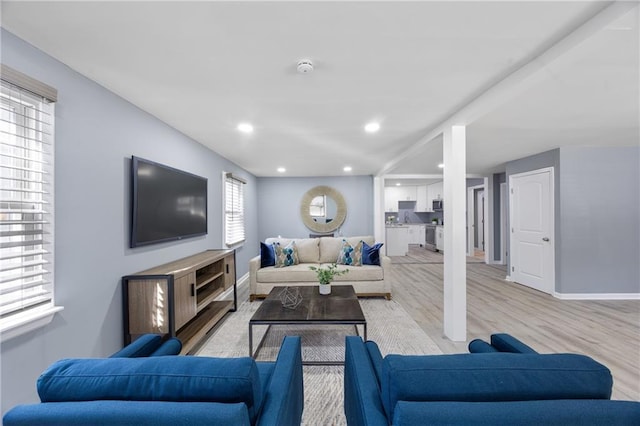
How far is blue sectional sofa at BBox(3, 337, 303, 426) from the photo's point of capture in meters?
0.76

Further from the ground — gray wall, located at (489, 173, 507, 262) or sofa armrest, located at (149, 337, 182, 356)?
gray wall, located at (489, 173, 507, 262)

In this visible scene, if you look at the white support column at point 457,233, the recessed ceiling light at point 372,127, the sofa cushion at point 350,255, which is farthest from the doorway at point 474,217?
the recessed ceiling light at point 372,127

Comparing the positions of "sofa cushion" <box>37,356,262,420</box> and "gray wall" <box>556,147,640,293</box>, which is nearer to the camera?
"sofa cushion" <box>37,356,262,420</box>

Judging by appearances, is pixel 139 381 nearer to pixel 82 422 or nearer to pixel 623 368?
pixel 82 422

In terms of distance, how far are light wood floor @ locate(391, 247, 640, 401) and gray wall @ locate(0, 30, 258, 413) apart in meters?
2.95

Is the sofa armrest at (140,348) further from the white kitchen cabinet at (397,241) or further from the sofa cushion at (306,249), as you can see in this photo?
the white kitchen cabinet at (397,241)

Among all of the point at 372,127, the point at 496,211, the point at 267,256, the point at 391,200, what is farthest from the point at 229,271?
the point at 391,200

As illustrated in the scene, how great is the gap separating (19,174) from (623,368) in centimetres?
465

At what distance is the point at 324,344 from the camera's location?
271 cm

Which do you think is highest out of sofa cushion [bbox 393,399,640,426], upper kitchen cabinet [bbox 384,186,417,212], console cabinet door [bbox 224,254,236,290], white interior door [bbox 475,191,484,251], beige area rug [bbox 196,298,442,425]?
upper kitchen cabinet [bbox 384,186,417,212]

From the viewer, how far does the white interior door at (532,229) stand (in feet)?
14.3

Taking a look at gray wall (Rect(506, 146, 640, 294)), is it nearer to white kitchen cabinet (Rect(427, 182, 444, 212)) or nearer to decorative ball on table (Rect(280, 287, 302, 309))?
decorative ball on table (Rect(280, 287, 302, 309))

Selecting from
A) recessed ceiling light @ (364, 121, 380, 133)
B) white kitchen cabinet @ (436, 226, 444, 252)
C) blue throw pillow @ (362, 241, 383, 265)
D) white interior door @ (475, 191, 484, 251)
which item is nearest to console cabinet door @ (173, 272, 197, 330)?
recessed ceiling light @ (364, 121, 380, 133)

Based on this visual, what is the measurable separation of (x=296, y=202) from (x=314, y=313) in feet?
15.2
